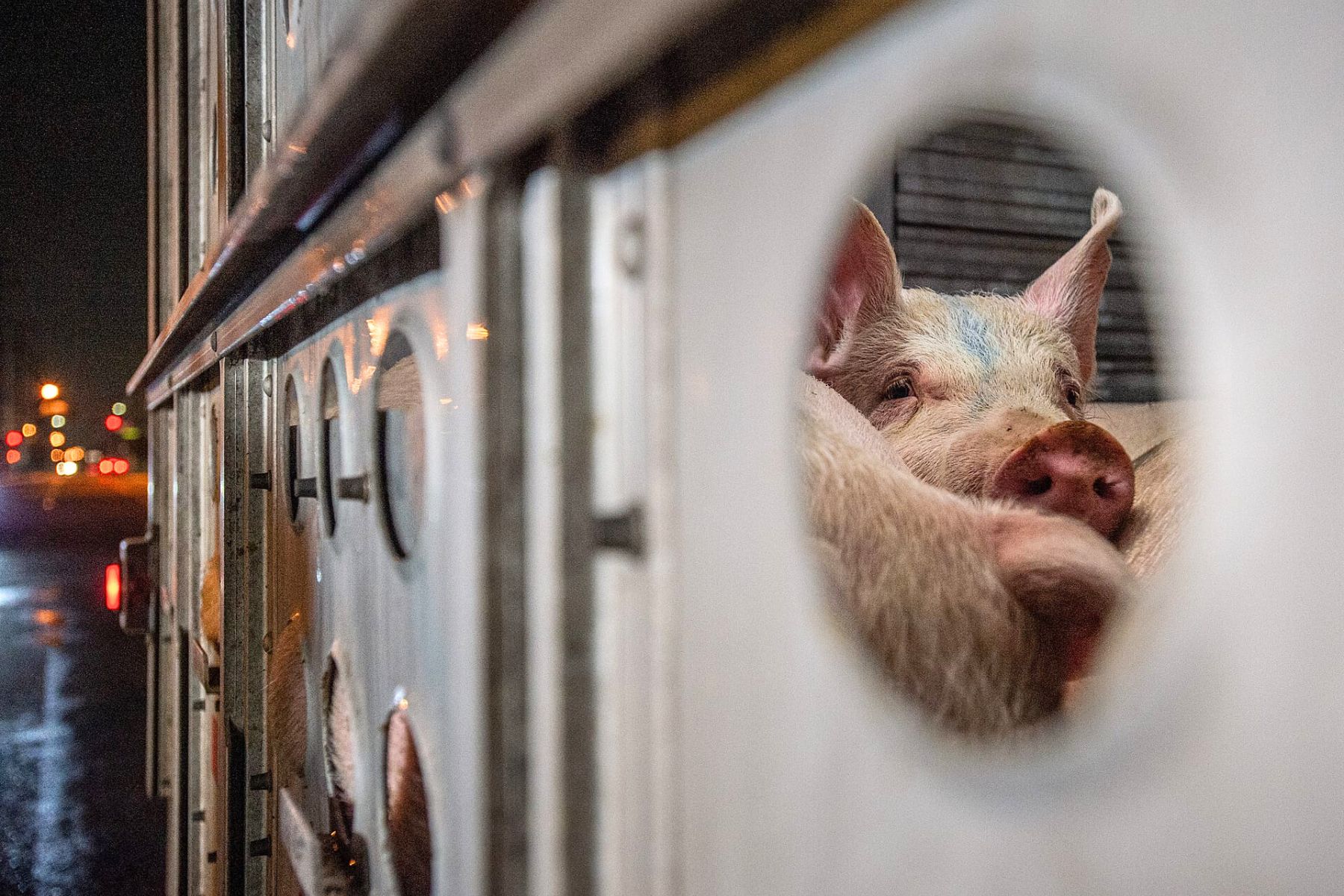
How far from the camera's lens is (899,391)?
9.75 feet

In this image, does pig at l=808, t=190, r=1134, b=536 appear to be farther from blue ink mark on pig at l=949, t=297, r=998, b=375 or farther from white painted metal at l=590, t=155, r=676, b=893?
white painted metal at l=590, t=155, r=676, b=893

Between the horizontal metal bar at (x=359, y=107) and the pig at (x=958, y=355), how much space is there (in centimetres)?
145

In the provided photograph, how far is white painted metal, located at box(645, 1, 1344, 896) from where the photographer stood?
63 cm

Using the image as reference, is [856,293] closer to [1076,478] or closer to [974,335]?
[974,335]

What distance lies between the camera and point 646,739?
2.85 feet

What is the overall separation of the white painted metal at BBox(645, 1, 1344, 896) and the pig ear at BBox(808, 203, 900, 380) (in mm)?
1934

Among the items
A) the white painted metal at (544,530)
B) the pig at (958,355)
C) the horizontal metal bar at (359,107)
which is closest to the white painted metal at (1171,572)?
the white painted metal at (544,530)

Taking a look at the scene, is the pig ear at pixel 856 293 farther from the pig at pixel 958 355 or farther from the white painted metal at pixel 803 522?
the white painted metal at pixel 803 522

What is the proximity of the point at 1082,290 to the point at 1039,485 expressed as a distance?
4.37ft

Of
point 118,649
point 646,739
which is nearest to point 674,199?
point 646,739

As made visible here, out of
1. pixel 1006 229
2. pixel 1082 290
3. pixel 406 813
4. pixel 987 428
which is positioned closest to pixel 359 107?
pixel 406 813

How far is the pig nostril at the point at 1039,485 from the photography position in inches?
85.0

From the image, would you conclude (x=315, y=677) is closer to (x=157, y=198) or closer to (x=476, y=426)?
(x=476, y=426)

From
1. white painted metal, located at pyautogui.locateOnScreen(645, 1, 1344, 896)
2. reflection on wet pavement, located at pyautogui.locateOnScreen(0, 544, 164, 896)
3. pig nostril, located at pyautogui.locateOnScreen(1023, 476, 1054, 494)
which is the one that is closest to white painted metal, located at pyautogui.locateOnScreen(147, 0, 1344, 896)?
white painted metal, located at pyautogui.locateOnScreen(645, 1, 1344, 896)
